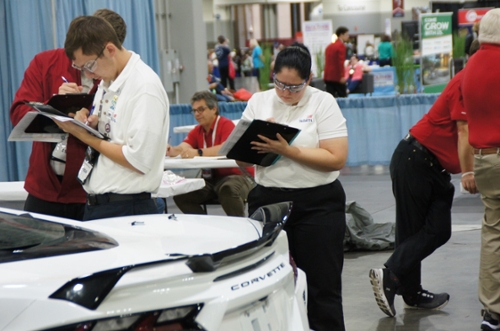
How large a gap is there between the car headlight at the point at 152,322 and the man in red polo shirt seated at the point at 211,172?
493 centimetres

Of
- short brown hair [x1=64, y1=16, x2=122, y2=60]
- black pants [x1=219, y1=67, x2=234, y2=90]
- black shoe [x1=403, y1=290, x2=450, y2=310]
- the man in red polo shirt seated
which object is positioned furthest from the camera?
black pants [x1=219, y1=67, x2=234, y2=90]

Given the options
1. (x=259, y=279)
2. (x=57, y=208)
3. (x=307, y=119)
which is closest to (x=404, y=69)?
(x=307, y=119)

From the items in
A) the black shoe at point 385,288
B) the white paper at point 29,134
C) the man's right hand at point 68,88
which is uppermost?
the man's right hand at point 68,88

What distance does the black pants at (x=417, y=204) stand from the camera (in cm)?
457

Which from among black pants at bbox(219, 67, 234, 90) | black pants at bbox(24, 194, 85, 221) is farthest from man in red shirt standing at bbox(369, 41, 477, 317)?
black pants at bbox(219, 67, 234, 90)

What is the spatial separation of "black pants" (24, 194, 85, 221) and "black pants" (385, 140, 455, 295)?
1909 mm

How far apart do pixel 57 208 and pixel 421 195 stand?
2.08 m

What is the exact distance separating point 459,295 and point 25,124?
2981 millimetres

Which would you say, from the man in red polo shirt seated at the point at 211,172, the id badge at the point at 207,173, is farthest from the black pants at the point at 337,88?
the id badge at the point at 207,173

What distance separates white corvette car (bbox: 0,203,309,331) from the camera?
1813 millimetres

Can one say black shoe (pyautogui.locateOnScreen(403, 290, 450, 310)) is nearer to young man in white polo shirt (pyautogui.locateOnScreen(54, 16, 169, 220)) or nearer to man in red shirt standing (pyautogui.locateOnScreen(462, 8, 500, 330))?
man in red shirt standing (pyautogui.locateOnScreen(462, 8, 500, 330))

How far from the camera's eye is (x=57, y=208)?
3.68 metres

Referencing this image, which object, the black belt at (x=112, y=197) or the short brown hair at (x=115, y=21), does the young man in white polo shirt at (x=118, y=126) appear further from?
the short brown hair at (x=115, y=21)

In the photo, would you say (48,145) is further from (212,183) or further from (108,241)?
(212,183)
